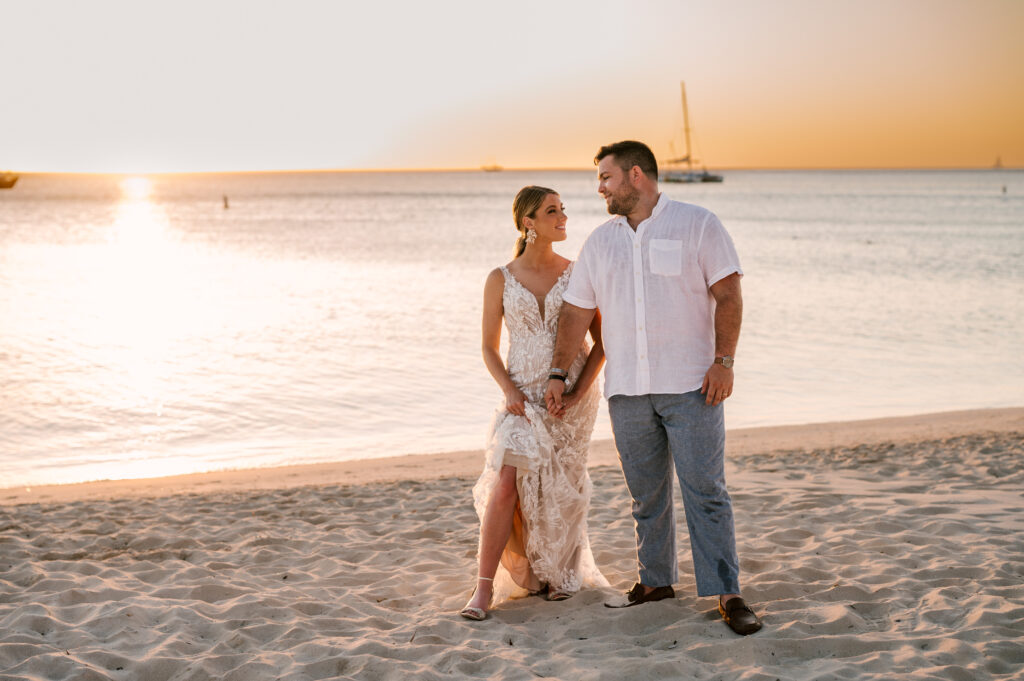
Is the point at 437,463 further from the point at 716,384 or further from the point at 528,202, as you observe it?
the point at 716,384

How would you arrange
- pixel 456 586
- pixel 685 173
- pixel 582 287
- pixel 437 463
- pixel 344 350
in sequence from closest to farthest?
pixel 582 287, pixel 456 586, pixel 437 463, pixel 344 350, pixel 685 173

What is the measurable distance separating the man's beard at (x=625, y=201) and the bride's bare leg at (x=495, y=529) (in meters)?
1.31

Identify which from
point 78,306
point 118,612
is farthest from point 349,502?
point 78,306

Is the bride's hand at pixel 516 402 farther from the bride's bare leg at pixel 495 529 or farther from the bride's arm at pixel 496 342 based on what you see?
the bride's bare leg at pixel 495 529

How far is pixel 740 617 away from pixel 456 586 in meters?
1.58

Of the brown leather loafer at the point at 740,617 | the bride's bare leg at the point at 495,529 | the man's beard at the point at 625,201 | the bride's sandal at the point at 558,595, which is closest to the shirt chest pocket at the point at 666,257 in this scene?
the man's beard at the point at 625,201

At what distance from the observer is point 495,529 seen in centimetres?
434

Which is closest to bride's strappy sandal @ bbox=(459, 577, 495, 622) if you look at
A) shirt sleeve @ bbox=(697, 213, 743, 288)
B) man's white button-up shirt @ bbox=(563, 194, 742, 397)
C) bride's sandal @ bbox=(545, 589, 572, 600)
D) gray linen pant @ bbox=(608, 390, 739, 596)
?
bride's sandal @ bbox=(545, 589, 572, 600)

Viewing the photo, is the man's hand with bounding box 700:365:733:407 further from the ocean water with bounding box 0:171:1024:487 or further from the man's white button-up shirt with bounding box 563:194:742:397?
the ocean water with bounding box 0:171:1024:487

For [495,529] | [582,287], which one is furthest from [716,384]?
[495,529]

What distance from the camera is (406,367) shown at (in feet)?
44.7

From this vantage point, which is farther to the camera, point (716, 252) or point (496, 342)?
point (496, 342)

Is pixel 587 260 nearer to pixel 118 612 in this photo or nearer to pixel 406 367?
pixel 118 612

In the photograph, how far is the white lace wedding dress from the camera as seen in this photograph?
4.33 m
